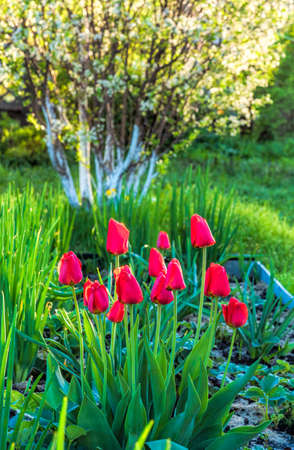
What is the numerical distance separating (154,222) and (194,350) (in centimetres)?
193

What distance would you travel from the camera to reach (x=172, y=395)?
1184 millimetres

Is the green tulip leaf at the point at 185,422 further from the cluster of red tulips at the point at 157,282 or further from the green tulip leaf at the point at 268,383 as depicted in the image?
the green tulip leaf at the point at 268,383

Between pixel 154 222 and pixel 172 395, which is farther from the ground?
pixel 172 395

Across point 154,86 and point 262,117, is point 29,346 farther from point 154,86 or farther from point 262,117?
point 262,117

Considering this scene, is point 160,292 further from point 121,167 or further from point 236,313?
point 121,167

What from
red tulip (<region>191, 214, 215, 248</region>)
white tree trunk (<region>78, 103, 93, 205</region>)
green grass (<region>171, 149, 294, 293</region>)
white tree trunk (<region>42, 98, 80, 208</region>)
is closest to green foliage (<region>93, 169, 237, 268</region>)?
green grass (<region>171, 149, 294, 293</region>)

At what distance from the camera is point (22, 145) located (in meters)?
10.0

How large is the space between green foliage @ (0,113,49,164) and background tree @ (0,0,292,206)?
549 centimetres

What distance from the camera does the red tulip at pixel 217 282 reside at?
116cm

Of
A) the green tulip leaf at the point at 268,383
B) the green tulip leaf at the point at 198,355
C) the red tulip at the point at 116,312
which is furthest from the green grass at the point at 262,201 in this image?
the red tulip at the point at 116,312

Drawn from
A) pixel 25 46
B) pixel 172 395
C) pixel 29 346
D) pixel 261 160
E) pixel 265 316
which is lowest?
pixel 261 160

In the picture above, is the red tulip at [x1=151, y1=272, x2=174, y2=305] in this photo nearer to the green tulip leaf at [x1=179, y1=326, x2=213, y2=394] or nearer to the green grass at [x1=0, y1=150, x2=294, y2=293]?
the green tulip leaf at [x1=179, y1=326, x2=213, y2=394]

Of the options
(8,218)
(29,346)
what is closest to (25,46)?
(8,218)

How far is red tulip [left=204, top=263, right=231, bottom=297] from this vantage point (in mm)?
1157
